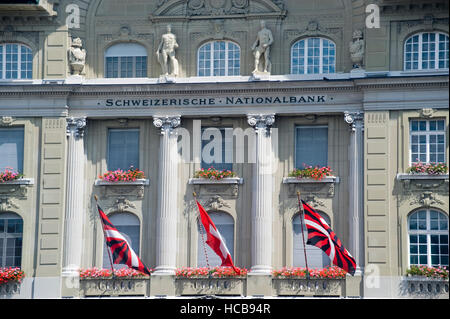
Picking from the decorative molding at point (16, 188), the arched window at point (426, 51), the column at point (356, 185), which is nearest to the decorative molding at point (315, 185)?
the column at point (356, 185)

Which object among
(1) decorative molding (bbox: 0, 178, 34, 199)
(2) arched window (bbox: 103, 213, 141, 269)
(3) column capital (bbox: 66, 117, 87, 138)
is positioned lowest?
(2) arched window (bbox: 103, 213, 141, 269)

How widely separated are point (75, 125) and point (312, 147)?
969 cm

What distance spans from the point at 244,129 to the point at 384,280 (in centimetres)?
850

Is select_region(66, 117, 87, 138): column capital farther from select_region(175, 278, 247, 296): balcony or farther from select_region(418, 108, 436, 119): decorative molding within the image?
select_region(418, 108, 436, 119): decorative molding

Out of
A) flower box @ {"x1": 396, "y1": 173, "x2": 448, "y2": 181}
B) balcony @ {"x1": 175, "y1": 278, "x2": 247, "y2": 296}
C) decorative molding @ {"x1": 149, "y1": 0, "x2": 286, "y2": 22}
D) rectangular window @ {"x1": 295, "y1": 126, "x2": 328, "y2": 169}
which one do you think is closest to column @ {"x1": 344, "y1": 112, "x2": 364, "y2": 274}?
rectangular window @ {"x1": 295, "y1": 126, "x2": 328, "y2": 169}

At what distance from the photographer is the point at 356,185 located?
60.7m

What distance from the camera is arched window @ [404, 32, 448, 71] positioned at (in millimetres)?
60531

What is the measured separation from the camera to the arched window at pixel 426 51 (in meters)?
60.5

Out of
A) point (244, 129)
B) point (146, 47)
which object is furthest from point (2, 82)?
point (244, 129)

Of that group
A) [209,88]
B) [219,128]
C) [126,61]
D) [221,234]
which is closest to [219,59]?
[209,88]

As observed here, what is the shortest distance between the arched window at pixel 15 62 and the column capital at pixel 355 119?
13.1 metres

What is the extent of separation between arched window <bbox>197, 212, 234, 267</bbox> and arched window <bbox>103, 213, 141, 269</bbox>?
2538 millimetres

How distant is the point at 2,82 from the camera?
62.4 metres

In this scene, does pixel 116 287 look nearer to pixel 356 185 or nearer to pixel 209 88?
pixel 209 88
